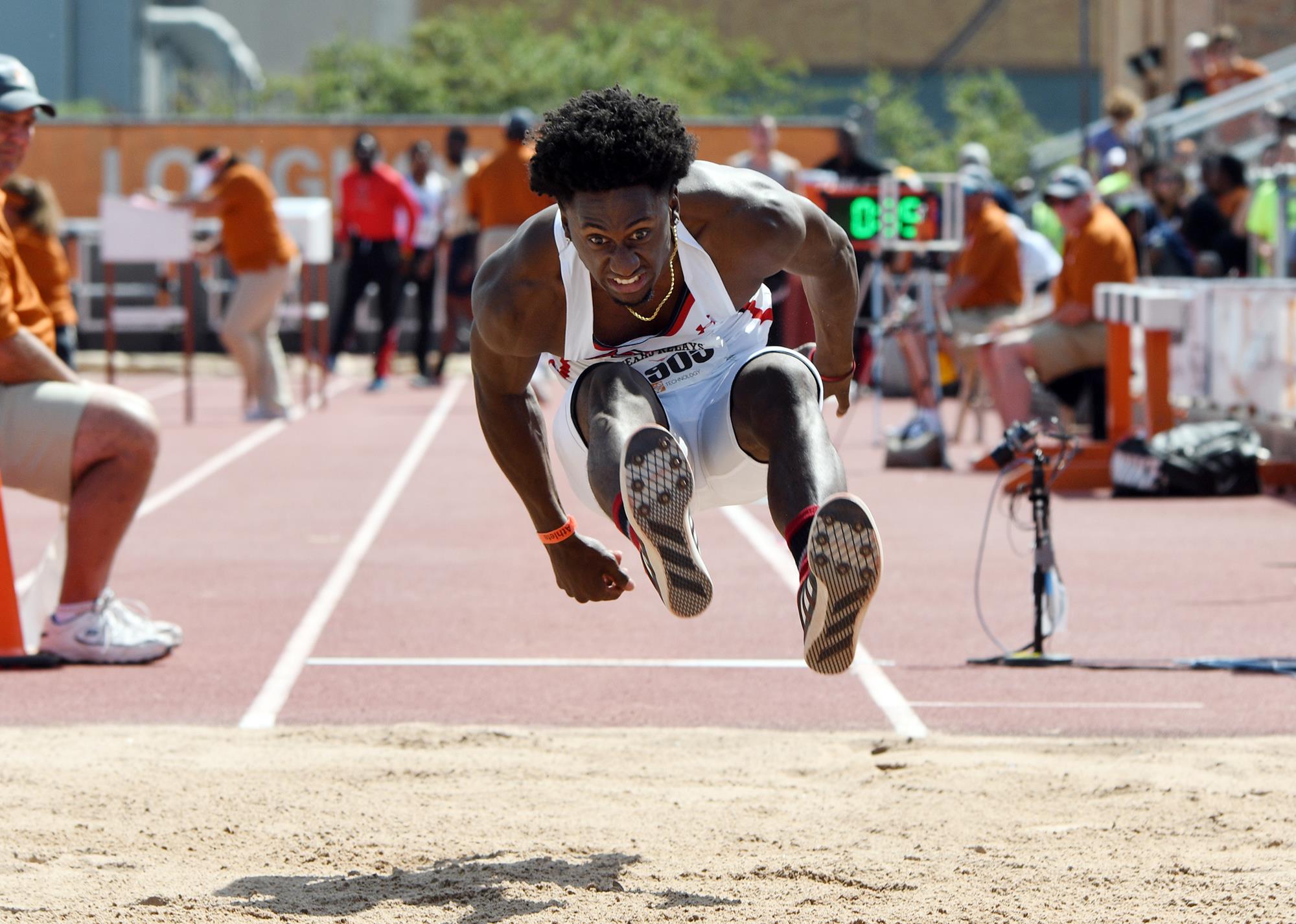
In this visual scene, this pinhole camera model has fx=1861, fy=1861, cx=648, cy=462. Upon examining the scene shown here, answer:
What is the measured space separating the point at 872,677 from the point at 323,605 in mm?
2469

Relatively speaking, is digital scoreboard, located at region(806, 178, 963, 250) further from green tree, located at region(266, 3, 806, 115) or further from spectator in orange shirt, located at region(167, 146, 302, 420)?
green tree, located at region(266, 3, 806, 115)

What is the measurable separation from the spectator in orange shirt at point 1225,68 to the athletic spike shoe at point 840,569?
50.2 ft

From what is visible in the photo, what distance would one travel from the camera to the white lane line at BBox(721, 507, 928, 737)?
588 centimetres

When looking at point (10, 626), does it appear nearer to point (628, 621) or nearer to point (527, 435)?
point (628, 621)

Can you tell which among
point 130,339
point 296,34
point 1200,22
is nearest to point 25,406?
point 130,339

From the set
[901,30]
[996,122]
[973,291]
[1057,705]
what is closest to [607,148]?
[1057,705]

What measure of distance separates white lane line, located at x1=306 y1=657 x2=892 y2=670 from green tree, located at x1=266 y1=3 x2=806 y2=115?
22493 mm

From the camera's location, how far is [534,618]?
7.62 m

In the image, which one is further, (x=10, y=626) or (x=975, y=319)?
(x=975, y=319)

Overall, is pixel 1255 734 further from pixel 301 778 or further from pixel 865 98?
pixel 865 98

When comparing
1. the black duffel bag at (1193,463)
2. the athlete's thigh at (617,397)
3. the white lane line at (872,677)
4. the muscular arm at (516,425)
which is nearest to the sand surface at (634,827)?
the white lane line at (872,677)

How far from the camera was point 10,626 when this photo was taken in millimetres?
6348

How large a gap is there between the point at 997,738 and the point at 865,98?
36.6 meters

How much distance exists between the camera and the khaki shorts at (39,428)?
6113mm
